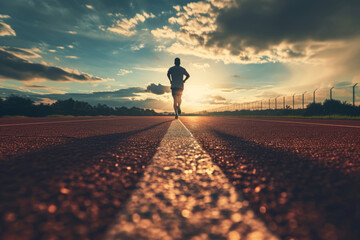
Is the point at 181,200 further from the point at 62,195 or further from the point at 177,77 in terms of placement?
the point at 177,77

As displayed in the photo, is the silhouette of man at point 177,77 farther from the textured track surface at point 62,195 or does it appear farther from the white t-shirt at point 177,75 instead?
the textured track surface at point 62,195

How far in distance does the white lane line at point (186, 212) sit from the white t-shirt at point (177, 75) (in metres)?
11.1

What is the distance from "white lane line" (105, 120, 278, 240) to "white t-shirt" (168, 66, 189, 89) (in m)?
11.1

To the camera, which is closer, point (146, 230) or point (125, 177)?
point (146, 230)

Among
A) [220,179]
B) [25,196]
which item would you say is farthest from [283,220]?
[25,196]

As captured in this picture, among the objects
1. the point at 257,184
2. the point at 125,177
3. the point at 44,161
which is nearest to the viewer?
the point at 257,184

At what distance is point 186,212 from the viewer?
3.27 feet

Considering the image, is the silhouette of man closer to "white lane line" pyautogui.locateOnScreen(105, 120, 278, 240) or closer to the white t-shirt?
the white t-shirt

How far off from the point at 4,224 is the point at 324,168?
1965mm

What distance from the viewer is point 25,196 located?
1.17 metres

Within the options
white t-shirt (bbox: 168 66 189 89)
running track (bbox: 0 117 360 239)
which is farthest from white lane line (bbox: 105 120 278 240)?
white t-shirt (bbox: 168 66 189 89)

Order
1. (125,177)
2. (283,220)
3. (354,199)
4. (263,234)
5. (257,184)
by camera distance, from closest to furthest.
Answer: (263,234)
(283,220)
(354,199)
(257,184)
(125,177)

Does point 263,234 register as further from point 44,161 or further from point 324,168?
point 44,161

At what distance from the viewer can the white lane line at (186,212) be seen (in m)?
0.83
